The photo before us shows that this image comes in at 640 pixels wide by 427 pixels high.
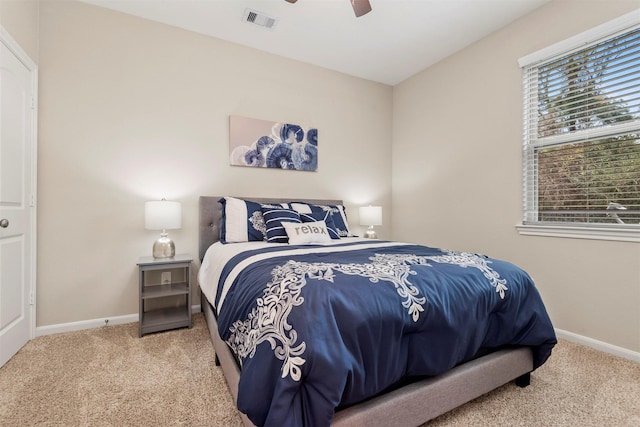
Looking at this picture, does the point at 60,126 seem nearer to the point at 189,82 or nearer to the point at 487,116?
the point at 189,82

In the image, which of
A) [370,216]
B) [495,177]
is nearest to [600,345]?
[495,177]

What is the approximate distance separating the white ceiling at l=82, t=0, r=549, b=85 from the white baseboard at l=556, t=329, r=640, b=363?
2.74 meters

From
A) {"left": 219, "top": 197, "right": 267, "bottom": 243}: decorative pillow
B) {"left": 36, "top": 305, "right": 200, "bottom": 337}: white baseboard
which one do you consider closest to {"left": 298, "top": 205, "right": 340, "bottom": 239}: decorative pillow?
{"left": 219, "top": 197, "right": 267, "bottom": 243}: decorative pillow

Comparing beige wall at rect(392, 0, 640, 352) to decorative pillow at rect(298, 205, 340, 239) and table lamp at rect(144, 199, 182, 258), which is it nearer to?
decorative pillow at rect(298, 205, 340, 239)

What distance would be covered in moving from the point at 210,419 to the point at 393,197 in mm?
3350

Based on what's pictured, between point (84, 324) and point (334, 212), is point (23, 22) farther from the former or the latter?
point (334, 212)

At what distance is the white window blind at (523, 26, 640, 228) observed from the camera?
2072 mm

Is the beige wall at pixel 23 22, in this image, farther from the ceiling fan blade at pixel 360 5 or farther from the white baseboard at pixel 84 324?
the ceiling fan blade at pixel 360 5

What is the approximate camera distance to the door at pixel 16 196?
1.87 metres

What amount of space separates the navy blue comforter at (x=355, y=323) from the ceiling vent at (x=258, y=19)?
2.21 meters

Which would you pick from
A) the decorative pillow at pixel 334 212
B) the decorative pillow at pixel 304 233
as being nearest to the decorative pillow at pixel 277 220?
the decorative pillow at pixel 304 233

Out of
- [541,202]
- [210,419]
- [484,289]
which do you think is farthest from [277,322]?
[541,202]

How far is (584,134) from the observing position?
228 centimetres

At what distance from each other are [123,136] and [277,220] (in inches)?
61.5
